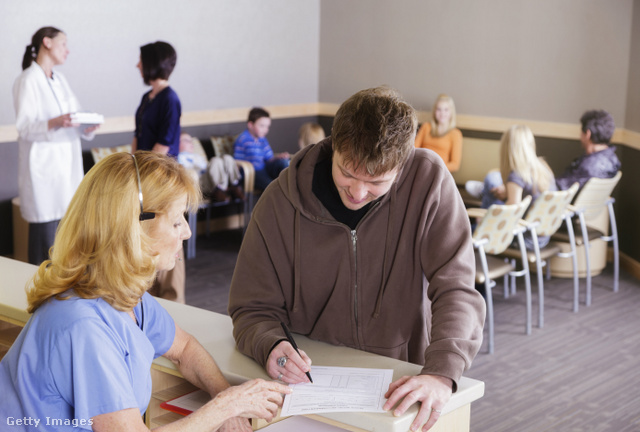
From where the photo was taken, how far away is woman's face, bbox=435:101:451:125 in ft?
22.0

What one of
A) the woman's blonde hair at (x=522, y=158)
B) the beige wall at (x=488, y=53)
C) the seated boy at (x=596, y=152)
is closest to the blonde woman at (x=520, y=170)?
the woman's blonde hair at (x=522, y=158)

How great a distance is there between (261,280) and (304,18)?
21.3 feet

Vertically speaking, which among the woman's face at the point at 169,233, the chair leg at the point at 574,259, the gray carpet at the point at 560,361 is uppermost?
the woman's face at the point at 169,233

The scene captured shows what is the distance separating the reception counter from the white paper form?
0.09ft

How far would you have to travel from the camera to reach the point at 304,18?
8062 mm

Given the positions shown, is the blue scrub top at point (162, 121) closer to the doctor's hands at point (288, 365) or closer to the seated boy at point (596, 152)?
the doctor's hands at point (288, 365)

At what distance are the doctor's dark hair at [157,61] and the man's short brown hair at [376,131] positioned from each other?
2.75m

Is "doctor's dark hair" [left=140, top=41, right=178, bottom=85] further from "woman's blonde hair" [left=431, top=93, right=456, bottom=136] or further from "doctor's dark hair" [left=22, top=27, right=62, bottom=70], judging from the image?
"woman's blonde hair" [left=431, top=93, right=456, bottom=136]

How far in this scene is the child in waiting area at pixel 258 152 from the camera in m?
6.68

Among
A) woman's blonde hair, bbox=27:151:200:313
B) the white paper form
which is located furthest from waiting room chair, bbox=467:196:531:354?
woman's blonde hair, bbox=27:151:200:313

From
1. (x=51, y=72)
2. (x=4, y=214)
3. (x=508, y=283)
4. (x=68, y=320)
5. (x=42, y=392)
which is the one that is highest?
(x=51, y=72)

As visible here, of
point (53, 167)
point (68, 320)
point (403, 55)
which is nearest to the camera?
point (68, 320)

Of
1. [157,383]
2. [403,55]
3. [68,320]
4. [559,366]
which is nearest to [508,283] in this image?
[559,366]

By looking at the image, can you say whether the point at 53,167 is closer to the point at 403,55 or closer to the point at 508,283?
the point at 508,283
